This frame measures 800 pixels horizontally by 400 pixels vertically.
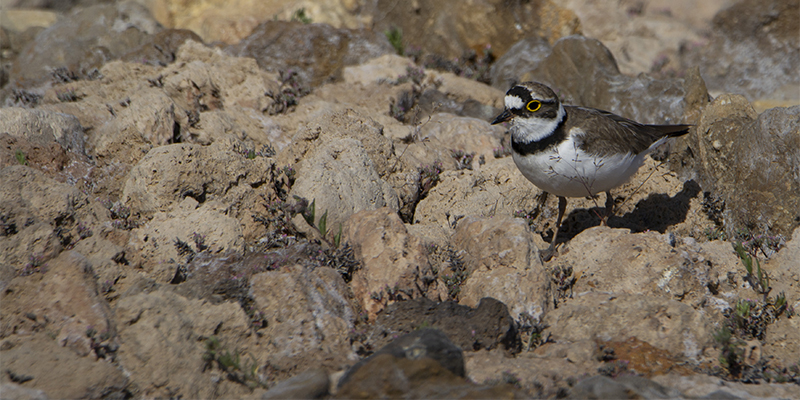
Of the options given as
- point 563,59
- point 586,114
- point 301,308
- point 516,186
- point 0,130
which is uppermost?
point 563,59

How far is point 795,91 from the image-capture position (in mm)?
12266

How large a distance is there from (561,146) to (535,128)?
13.0 inches

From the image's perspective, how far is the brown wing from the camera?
6.72 meters

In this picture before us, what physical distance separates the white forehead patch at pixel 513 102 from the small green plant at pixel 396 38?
18.8 feet

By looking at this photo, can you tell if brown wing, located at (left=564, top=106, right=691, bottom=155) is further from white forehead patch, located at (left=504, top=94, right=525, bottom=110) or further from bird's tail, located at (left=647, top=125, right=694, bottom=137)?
white forehead patch, located at (left=504, top=94, right=525, bottom=110)

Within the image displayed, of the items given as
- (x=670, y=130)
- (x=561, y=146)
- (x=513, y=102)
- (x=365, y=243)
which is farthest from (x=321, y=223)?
(x=670, y=130)

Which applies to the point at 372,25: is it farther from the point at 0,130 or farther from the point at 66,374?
the point at 66,374

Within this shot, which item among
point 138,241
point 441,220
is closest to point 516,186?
point 441,220

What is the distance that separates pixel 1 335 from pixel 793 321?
267 inches

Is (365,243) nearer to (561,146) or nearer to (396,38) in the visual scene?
(561,146)

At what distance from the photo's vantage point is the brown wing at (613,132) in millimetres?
6723

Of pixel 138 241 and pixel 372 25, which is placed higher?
pixel 372 25

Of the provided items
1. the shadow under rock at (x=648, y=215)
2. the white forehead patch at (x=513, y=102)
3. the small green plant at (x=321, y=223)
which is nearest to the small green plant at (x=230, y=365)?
the small green plant at (x=321, y=223)

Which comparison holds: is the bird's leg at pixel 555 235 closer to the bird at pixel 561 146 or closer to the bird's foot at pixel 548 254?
the bird's foot at pixel 548 254
